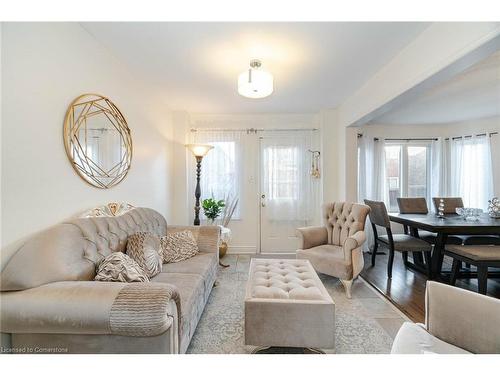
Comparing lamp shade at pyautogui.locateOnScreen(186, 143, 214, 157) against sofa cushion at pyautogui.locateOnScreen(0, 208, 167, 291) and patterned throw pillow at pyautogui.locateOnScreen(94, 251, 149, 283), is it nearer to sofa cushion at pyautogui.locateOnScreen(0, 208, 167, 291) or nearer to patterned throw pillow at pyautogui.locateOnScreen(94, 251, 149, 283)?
sofa cushion at pyautogui.locateOnScreen(0, 208, 167, 291)

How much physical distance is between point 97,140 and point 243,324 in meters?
1.96

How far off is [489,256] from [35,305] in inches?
136

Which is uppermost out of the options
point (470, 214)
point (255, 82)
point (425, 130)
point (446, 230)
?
point (425, 130)

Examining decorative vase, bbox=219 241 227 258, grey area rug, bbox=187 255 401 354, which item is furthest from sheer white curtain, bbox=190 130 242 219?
grey area rug, bbox=187 255 401 354

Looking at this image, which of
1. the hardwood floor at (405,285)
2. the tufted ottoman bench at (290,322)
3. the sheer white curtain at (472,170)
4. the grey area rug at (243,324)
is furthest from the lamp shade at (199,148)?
the sheer white curtain at (472,170)

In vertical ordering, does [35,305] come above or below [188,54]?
below

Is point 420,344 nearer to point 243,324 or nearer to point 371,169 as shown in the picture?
point 243,324

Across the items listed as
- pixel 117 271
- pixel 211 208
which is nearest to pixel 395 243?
pixel 211 208

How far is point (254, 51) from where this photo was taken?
81.7 inches

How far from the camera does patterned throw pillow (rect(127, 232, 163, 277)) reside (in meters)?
1.78

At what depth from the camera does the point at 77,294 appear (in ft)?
3.47

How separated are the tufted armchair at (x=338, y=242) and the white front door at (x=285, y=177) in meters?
0.81

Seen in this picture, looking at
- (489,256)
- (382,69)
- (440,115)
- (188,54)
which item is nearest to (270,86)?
(188,54)
